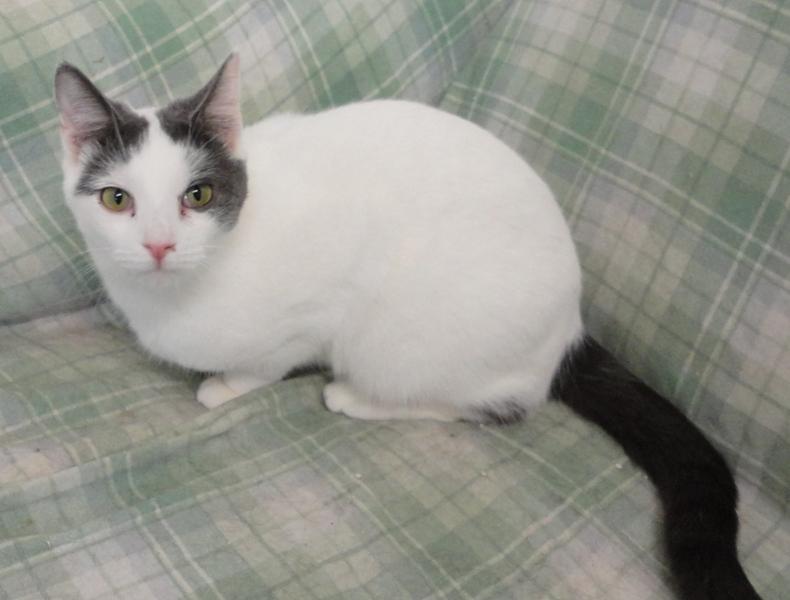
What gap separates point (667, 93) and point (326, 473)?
0.83 m

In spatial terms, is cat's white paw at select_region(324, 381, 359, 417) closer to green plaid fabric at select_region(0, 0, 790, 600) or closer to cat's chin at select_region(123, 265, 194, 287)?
green plaid fabric at select_region(0, 0, 790, 600)

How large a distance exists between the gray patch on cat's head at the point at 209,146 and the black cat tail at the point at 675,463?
0.62 metres

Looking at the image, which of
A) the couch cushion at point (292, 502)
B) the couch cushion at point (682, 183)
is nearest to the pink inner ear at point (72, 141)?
Answer: the couch cushion at point (292, 502)

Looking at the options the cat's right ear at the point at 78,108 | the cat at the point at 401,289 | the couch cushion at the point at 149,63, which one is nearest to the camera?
the cat's right ear at the point at 78,108

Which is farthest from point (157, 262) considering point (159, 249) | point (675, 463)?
point (675, 463)

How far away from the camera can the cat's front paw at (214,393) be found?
1.25 meters

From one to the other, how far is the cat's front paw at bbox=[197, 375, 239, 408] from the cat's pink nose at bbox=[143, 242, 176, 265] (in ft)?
1.19

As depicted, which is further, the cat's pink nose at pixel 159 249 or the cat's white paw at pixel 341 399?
the cat's white paw at pixel 341 399

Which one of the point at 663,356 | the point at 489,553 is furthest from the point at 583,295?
the point at 489,553

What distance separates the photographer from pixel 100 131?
97 cm

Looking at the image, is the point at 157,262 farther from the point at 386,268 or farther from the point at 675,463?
the point at 675,463

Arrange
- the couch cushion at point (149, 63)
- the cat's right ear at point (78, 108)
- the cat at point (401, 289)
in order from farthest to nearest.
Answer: the couch cushion at point (149, 63)
the cat at point (401, 289)
the cat's right ear at point (78, 108)

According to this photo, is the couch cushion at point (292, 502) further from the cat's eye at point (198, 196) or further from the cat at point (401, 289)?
the cat's eye at point (198, 196)

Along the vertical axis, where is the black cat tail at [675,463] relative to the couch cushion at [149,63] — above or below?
below
